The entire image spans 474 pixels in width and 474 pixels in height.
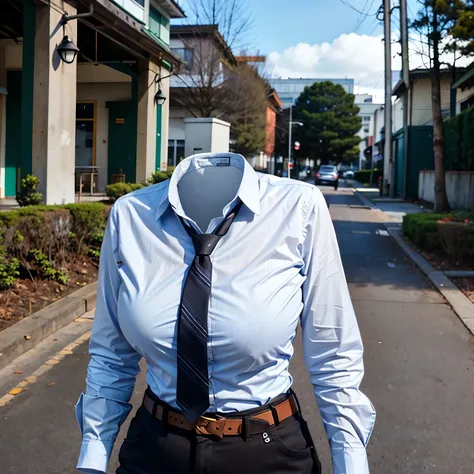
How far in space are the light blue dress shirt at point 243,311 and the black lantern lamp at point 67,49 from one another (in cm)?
1004

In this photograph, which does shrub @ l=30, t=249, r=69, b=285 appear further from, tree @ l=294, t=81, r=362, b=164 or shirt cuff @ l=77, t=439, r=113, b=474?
tree @ l=294, t=81, r=362, b=164

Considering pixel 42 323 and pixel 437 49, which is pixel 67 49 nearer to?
pixel 42 323

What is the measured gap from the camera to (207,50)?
26.4 m

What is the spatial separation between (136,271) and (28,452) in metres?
2.56

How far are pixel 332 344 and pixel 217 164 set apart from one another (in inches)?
26.2

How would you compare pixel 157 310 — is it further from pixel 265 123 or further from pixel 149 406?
pixel 265 123

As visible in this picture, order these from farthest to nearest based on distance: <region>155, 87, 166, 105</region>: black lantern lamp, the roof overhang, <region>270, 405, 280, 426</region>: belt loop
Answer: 1. the roof overhang
2. <region>155, 87, 166, 105</region>: black lantern lamp
3. <region>270, 405, 280, 426</region>: belt loop

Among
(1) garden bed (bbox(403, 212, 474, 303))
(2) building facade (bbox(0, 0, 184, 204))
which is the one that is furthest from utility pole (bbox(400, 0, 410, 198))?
(1) garden bed (bbox(403, 212, 474, 303))

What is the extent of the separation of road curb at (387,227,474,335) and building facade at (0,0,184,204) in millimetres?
6855

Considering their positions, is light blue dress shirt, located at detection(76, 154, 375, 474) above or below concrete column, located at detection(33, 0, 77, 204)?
below

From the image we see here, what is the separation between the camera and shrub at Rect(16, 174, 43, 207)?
972 centimetres

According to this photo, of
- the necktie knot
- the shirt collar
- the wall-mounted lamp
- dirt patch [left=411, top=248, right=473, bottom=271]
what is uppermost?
the wall-mounted lamp

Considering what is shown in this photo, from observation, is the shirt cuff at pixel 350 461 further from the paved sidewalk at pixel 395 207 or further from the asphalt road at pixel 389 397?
the paved sidewalk at pixel 395 207

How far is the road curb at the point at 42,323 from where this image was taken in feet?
17.5
